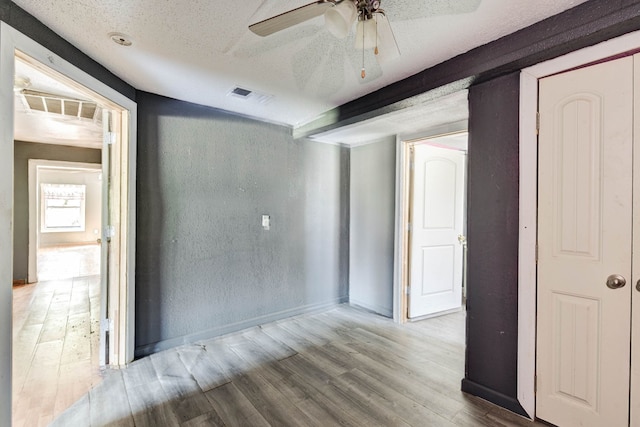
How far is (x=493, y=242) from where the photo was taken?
1942mm

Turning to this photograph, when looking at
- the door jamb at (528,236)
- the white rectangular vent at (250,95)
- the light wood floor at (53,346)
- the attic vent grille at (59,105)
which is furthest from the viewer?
the attic vent grille at (59,105)

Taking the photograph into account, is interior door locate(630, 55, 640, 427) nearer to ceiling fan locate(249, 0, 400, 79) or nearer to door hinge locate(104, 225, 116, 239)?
ceiling fan locate(249, 0, 400, 79)

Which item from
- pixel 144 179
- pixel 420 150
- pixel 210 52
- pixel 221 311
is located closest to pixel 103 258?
pixel 144 179

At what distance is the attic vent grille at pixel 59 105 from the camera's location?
108 inches

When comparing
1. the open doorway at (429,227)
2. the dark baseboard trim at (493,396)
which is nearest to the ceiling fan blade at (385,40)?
the open doorway at (429,227)

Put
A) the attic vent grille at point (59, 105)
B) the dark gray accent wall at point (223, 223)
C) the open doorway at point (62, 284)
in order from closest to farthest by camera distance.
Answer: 1. the open doorway at point (62, 284)
2. the dark gray accent wall at point (223, 223)
3. the attic vent grille at point (59, 105)

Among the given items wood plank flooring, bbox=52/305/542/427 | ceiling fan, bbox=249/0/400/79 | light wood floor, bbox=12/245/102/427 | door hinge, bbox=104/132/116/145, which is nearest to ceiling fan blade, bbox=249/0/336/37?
ceiling fan, bbox=249/0/400/79

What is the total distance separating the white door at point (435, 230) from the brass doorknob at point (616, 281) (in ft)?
6.40

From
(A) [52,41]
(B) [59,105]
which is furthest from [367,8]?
(B) [59,105]

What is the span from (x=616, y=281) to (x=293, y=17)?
6.53 feet

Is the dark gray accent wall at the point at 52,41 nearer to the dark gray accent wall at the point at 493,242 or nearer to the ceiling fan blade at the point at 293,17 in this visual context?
the ceiling fan blade at the point at 293,17

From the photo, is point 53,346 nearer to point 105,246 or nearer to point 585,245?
point 105,246

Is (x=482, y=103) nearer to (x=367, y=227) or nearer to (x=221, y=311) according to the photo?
(x=367, y=227)

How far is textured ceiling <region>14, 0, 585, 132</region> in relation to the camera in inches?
55.6
